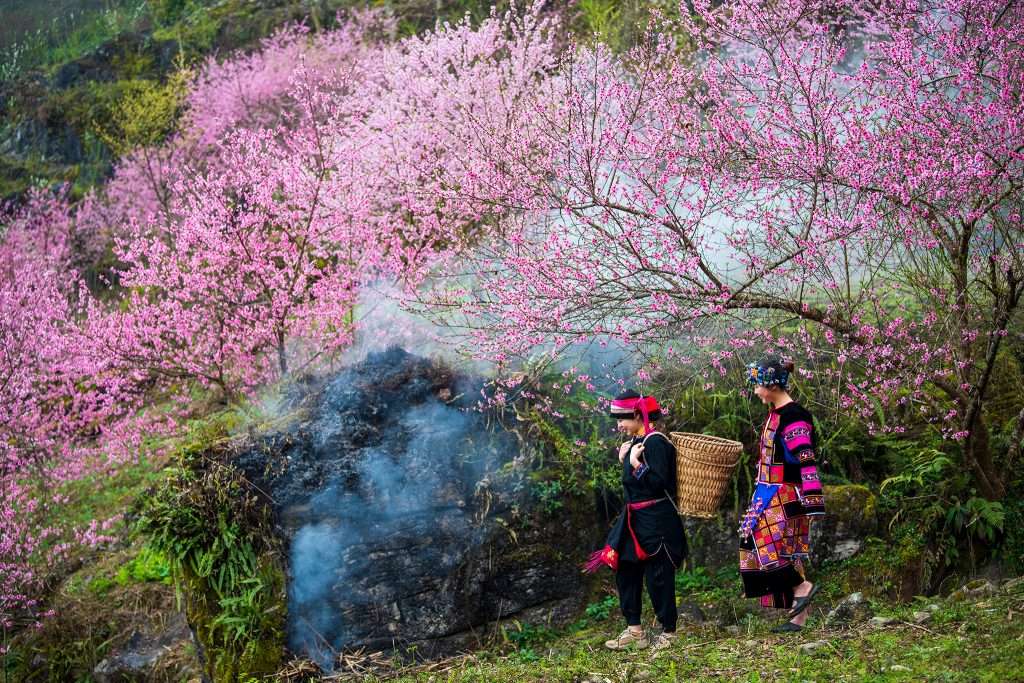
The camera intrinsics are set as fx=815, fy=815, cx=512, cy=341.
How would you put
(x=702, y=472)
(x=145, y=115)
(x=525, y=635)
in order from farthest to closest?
(x=145, y=115)
(x=525, y=635)
(x=702, y=472)

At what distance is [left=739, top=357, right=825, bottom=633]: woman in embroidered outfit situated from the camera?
4.59 m

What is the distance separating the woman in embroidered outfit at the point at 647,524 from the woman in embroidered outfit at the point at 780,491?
46 cm

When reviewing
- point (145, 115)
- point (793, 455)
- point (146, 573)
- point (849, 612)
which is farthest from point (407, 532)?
point (145, 115)

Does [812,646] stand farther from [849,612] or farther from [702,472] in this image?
[702,472]

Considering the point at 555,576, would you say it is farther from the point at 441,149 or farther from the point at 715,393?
the point at 441,149

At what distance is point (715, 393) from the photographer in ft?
22.6

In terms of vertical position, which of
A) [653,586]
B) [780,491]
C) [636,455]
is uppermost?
[636,455]

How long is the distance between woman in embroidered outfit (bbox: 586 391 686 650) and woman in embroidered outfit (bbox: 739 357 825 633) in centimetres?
46

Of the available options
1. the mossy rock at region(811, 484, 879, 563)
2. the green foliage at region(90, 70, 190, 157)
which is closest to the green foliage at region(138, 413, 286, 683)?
the mossy rock at region(811, 484, 879, 563)

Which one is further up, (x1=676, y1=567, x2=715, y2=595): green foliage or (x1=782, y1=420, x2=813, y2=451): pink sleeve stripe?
(x1=782, y1=420, x2=813, y2=451): pink sleeve stripe

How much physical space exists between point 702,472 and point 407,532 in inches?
102

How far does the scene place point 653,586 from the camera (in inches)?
195

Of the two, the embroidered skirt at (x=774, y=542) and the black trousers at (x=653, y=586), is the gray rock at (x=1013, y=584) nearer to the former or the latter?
the embroidered skirt at (x=774, y=542)

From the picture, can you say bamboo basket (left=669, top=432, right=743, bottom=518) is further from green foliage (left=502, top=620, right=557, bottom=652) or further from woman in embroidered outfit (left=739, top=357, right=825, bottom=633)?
green foliage (left=502, top=620, right=557, bottom=652)
